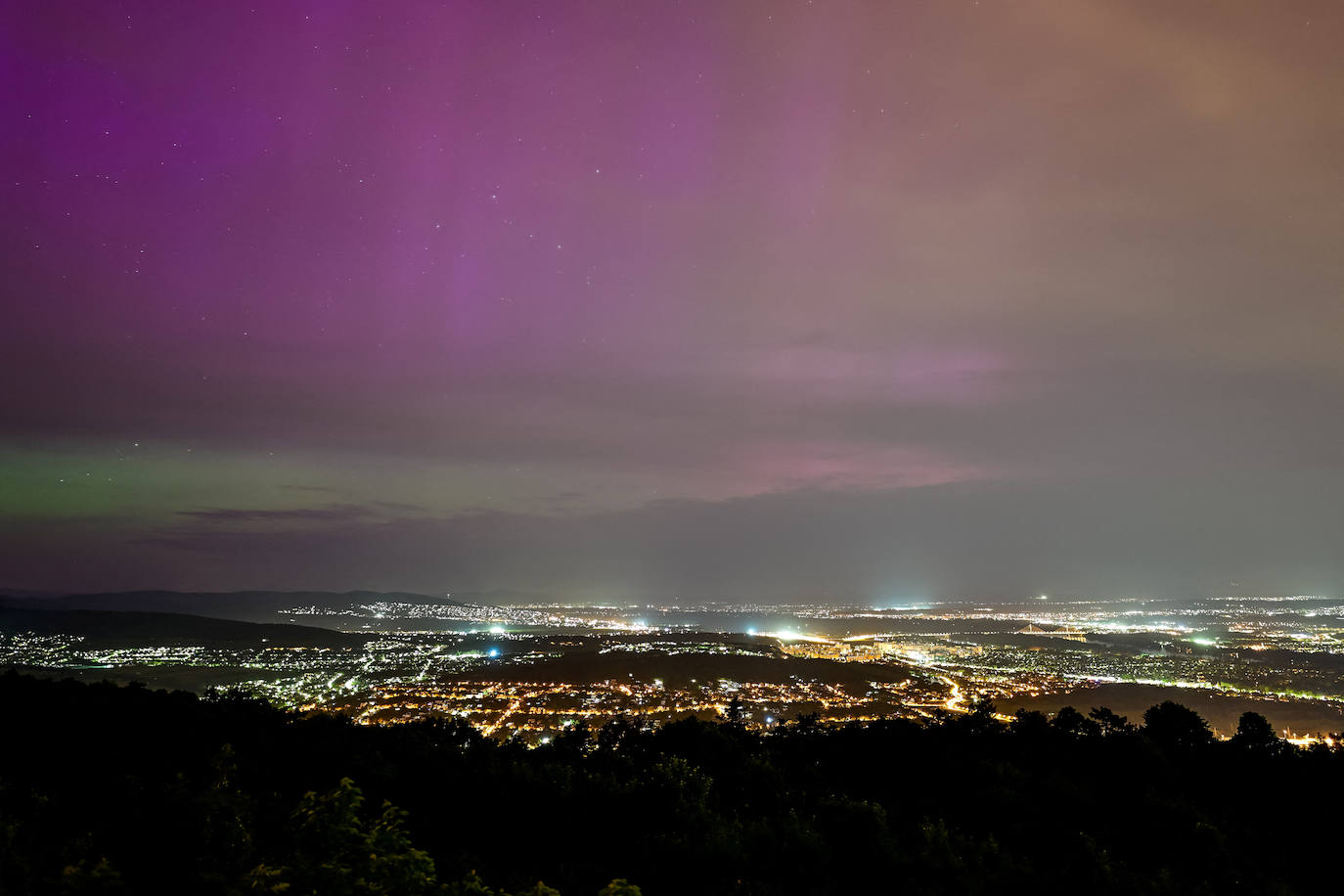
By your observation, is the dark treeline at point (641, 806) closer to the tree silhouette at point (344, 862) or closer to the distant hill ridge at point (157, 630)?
the tree silhouette at point (344, 862)

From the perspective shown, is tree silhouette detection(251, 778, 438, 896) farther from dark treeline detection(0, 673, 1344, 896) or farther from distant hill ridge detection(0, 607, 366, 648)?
distant hill ridge detection(0, 607, 366, 648)

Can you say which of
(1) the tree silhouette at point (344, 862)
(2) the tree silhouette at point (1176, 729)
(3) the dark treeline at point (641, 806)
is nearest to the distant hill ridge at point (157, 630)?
(3) the dark treeline at point (641, 806)

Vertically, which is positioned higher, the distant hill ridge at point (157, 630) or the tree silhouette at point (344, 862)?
the tree silhouette at point (344, 862)

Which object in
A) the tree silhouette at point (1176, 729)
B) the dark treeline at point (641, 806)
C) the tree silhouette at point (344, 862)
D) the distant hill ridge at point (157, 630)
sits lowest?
the distant hill ridge at point (157, 630)

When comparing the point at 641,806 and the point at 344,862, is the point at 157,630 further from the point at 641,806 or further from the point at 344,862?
the point at 344,862

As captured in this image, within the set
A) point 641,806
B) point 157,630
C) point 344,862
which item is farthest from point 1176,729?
point 157,630

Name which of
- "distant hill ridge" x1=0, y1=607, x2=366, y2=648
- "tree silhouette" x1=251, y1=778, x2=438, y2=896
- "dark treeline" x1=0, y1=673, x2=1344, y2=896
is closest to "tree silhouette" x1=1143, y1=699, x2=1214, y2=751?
"dark treeline" x1=0, y1=673, x2=1344, y2=896

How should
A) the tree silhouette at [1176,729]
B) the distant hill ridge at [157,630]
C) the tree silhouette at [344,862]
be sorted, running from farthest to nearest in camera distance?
the distant hill ridge at [157,630] < the tree silhouette at [1176,729] < the tree silhouette at [344,862]

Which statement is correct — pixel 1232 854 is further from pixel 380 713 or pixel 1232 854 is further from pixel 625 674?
pixel 625 674

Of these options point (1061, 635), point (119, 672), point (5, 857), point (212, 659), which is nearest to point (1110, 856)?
point (5, 857)
